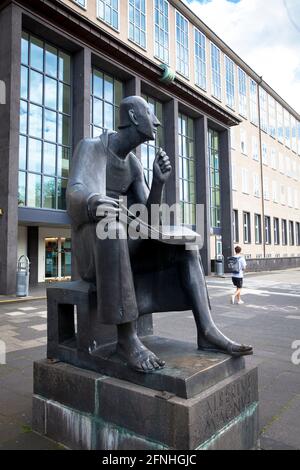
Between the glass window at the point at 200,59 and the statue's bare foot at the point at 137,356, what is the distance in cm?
2769

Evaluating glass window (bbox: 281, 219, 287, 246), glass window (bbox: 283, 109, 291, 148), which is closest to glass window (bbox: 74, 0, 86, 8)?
glass window (bbox: 281, 219, 287, 246)

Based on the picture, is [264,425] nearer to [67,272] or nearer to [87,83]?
[87,83]

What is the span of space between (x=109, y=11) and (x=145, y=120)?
20.8m

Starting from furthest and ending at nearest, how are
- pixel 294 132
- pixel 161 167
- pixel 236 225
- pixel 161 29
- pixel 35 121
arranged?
pixel 294 132 < pixel 236 225 < pixel 161 29 < pixel 35 121 < pixel 161 167

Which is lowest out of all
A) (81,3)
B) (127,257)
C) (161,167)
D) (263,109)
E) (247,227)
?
(127,257)

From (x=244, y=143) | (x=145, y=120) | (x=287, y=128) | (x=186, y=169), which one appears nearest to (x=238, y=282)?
(x=145, y=120)

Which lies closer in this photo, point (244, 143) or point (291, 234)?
point (244, 143)

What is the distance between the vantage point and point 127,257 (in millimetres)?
2582

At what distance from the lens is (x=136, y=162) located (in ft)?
11.2

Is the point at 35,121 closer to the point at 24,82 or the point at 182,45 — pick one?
the point at 24,82

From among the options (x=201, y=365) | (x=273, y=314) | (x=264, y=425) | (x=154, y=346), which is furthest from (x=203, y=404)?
(x=273, y=314)

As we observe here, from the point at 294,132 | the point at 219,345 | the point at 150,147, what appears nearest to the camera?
the point at 219,345

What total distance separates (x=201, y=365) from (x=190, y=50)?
2797cm

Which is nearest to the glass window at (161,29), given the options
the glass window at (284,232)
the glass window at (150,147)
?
the glass window at (150,147)
